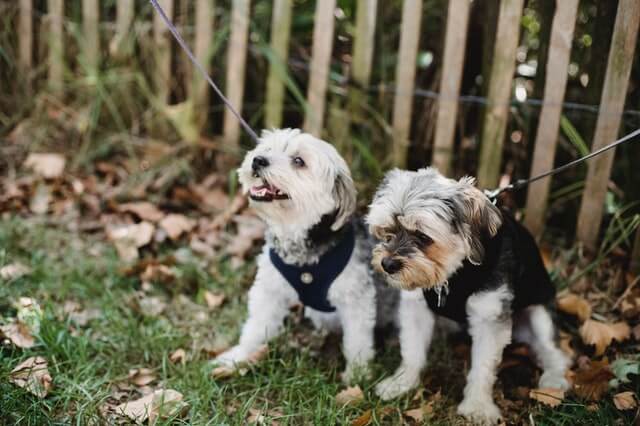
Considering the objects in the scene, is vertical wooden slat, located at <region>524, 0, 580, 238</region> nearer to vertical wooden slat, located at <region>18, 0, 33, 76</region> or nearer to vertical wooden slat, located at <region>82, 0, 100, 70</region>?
vertical wooden slat, located at <region>82, 0, 100, 70</region>

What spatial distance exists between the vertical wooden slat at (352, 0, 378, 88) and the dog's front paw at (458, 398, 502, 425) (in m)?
2.48

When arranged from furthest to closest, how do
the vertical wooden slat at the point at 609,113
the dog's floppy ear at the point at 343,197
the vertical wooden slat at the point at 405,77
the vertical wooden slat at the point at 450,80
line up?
1. the vertical wooden slat at the point at 405,77
2. the vertical wooden slat at the point at 450,80
3. the vertical wooden slat at the point at 609,113
4. the dog's floppy ear at the point at 343,197

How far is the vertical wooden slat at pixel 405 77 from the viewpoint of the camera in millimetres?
4477

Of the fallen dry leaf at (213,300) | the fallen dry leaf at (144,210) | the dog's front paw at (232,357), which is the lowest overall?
the dog's front paw at (232,357)

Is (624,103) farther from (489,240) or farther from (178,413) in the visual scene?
(178,413)

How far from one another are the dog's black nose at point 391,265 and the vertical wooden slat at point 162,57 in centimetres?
328

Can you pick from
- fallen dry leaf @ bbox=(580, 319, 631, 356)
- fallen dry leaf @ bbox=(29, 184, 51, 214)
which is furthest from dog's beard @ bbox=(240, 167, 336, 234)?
fallen dry leaf @ bbox=(29, 184, 51, 214)

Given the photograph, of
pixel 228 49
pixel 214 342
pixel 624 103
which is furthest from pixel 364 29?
pixel 214 342

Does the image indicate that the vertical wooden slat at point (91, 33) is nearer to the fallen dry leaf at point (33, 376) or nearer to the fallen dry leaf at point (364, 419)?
the fallen dry leaf at point (33, 376)

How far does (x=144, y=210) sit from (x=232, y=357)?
1.84 m

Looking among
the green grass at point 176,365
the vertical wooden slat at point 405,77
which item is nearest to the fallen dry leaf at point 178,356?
the green grass at point 176,365

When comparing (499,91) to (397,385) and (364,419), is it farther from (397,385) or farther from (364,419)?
(364,419)

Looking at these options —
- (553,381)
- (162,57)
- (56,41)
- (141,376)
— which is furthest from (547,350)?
(56,41)

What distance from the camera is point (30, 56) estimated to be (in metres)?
5.89
